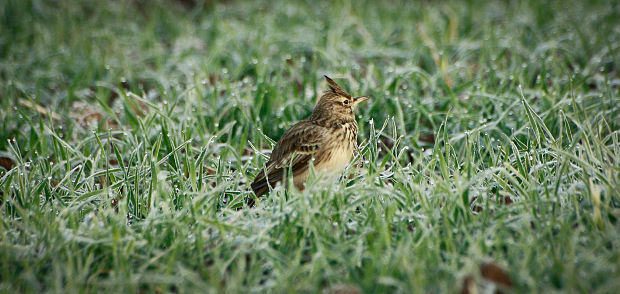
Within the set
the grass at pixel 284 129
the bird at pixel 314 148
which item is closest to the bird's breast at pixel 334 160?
the bird at pixel 314 148

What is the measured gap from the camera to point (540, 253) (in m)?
2.23

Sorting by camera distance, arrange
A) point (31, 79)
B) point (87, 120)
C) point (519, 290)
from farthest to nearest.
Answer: point (31, 79)
point (87, 120)
point (519, 290)

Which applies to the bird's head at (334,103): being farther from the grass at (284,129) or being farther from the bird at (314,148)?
the grass at (284,129)

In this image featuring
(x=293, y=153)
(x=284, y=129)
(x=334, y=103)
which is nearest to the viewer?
(x=293, y=153)

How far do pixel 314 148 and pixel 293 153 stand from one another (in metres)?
0.18

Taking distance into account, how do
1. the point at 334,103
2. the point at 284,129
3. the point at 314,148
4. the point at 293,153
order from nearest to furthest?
the point at 293,153 < the point at 314,148 < the point at 334,103 < the point at 284,129

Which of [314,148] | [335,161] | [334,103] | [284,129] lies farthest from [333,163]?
[284,129]

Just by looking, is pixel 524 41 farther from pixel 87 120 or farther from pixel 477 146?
pixel 87 120

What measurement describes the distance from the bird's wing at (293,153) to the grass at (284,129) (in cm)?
15

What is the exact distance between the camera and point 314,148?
10.7 ft

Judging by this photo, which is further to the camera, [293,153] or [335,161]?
[335,161]

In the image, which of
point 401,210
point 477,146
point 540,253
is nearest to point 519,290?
point 540,253

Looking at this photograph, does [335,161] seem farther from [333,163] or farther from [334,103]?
[334,103]

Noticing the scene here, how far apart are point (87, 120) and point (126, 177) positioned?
1.57 m
